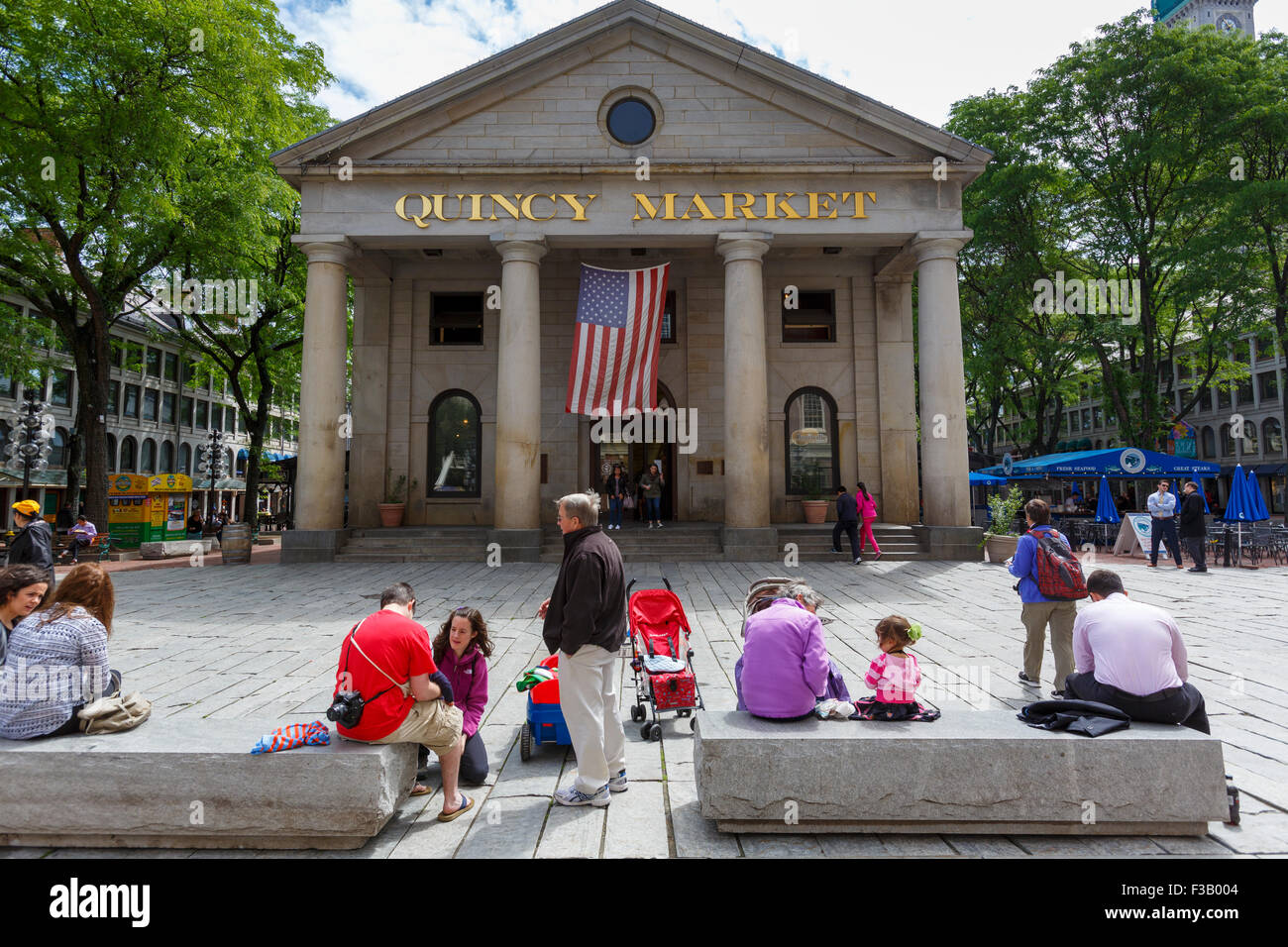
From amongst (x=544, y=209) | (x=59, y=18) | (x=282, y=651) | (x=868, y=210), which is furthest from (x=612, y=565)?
(x=59, y=18)

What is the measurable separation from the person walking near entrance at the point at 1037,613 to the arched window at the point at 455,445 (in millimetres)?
17839

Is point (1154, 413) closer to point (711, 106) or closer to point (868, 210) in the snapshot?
point (868, 210)

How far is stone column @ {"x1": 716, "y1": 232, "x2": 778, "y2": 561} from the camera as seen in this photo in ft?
58.0

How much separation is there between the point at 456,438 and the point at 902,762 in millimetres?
20129

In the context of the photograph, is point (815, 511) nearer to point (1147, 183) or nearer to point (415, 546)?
point (415, 546)

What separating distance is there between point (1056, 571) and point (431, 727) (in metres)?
5.78

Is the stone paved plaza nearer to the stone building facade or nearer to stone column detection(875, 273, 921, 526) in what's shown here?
the stone building facade

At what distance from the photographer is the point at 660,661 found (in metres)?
5.84

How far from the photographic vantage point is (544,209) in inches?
714

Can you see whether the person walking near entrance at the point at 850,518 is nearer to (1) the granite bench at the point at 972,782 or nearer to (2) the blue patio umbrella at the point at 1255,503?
(2) the blue patio umbrella at the point at 1255,503

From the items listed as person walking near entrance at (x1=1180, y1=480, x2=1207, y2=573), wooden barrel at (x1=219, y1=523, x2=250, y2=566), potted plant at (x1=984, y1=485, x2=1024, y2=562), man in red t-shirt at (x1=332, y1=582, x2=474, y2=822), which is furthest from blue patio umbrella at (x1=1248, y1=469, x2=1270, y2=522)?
wooden barrel at (x1=219, y1=523, x2=250, y2=566)

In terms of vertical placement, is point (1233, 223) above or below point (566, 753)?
above

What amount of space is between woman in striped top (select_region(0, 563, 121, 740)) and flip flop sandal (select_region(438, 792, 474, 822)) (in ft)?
7.33

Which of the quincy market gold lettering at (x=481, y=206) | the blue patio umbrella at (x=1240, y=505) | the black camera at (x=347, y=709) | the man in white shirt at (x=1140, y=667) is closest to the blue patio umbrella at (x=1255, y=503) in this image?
the blue patio umbrella at (x=1240, y=505)
